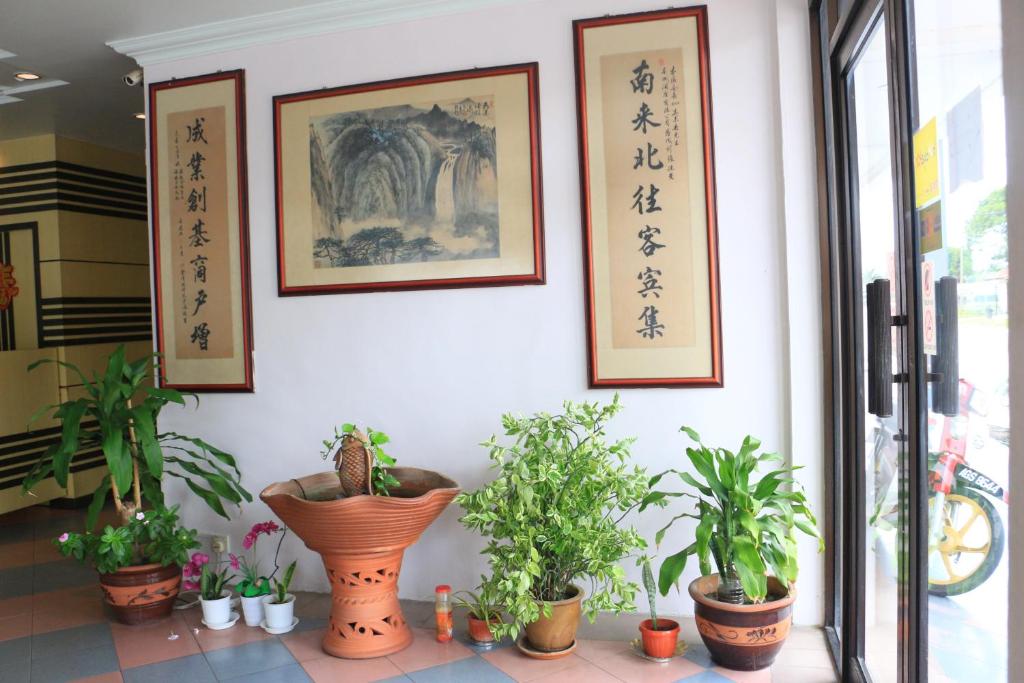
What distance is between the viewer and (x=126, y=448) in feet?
11.2

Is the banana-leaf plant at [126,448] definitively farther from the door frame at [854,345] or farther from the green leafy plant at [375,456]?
the door frame at [854,345]

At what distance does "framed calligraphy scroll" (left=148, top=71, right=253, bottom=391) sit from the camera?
12.4ft

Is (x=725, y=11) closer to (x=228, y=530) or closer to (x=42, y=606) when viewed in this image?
(x=228, y=530)

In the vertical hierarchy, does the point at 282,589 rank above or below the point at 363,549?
below

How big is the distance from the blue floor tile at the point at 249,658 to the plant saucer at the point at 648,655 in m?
1.29

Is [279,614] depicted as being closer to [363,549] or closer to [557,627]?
[363,549]

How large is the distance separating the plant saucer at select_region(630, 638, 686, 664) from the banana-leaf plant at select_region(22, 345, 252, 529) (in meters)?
1.83

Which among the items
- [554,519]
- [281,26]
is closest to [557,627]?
[554,519]

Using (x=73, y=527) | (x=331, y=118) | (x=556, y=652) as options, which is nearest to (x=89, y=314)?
(x=73, y=527)

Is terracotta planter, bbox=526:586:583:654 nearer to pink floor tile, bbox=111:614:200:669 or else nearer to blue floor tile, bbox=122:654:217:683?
blue floor tile, bbox=122:654:217:683

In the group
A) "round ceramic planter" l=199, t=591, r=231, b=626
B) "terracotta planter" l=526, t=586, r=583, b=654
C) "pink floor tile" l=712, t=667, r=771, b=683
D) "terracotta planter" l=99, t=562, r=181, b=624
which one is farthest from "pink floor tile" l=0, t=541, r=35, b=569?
"pink floor tile" l=712, t=667, r=771, b=683

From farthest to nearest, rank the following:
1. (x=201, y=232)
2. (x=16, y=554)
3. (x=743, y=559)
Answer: (x=16, y=554) → (x=201, y=232) → (x=743, y=559)

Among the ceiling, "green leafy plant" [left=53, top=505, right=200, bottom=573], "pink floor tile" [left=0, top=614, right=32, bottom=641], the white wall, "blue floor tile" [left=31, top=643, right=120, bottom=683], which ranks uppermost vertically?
the ceiling

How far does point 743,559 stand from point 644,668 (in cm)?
58
